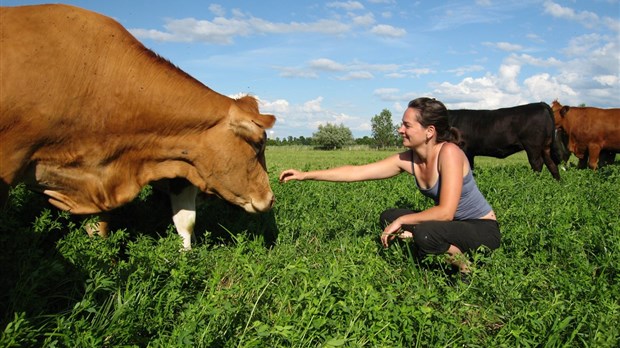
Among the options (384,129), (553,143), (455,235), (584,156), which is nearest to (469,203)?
Result: (455,235)

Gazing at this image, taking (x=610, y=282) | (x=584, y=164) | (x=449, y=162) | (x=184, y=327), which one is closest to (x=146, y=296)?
(x=184, y=327)

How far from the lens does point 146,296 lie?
3.36m

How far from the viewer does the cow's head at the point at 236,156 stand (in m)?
4.92

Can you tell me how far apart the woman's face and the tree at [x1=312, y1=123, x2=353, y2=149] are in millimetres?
84339

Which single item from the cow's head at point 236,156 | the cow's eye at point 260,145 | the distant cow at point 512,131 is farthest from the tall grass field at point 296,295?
the distant cow at point 512,131

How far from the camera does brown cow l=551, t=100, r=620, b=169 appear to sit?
744 inches

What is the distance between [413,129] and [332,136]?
284ft

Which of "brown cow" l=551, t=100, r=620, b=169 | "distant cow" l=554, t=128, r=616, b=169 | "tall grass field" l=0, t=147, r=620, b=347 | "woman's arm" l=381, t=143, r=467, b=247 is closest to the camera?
"tall grass field" l=0, t=147, r=620, b=347

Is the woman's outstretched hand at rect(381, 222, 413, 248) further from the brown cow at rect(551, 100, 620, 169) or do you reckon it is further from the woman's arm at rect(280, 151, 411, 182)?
the brown cow at rect(551, 100, 620, 169)

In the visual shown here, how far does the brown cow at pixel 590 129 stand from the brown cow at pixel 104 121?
17.0 meters

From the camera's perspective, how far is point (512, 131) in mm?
15125

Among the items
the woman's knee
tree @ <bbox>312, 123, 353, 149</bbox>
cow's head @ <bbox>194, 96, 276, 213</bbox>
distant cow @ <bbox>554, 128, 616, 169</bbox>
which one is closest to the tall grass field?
the woman's knee

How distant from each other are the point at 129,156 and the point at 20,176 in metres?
0.93

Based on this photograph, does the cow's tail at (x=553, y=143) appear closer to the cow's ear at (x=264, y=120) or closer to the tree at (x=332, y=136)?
the cow's ear at (x=264, y=120)
